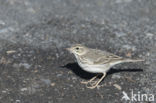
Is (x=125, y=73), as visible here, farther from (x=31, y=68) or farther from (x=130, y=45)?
(x=31, y=68)

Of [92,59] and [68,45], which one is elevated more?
[92,59]

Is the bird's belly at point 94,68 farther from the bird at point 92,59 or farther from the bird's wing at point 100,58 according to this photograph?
the bird's wing at point 100,58

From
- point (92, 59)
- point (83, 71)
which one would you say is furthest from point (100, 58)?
point (83, 71)

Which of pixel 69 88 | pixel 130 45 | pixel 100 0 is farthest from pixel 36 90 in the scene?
pixel 100 0

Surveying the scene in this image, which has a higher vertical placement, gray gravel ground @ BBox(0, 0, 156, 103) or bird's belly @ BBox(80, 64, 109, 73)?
bird's belly @ BBox(80, 64, 109, 73)

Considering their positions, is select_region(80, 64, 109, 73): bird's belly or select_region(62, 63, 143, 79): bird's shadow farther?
select_region(62, 63, 143, 79): bird's shadow

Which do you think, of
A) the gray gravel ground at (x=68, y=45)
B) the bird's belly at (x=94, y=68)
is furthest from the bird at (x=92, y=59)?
the gray gravel ground at (x=68, y=45)

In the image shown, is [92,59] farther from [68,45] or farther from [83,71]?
[68,45]

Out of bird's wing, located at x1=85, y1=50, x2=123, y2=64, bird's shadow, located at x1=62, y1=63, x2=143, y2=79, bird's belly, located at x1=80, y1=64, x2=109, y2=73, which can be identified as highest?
bird's wing, located at x1=85, y1=50, x2=123, y2=64

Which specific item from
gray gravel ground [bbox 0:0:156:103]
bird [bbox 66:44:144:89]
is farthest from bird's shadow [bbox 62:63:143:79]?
bird [bbox 66:44:144:89]

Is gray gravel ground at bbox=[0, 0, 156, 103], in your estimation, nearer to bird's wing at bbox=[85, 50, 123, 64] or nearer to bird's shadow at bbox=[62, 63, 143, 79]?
bird's shadow at bbox=[62, 63, 143, 79]
